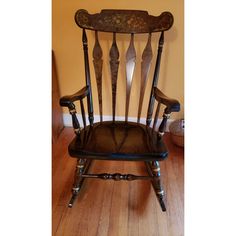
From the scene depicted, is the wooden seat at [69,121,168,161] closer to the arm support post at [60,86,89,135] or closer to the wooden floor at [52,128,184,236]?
the arm support post at [60,86,89,135]

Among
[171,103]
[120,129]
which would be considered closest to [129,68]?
[120,129]

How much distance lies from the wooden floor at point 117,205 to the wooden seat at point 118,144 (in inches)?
14.5

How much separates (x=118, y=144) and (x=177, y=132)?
2.77ft

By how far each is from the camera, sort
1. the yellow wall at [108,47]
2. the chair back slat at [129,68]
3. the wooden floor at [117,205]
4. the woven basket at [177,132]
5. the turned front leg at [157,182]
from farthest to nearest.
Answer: the woven basket at [177,132] < the yellow wall at [108,47] < the chair back slat at [129,68] < the turned front leg at [157,182] < the wooden floor at [117,205]

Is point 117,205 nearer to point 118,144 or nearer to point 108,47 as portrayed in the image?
point 118,144

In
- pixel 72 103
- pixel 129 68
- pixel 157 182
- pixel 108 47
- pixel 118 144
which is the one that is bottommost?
pixel 157 182

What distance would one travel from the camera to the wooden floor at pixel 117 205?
4.29 ft

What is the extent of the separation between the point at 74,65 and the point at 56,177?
907mm

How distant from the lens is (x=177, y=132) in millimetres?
2020

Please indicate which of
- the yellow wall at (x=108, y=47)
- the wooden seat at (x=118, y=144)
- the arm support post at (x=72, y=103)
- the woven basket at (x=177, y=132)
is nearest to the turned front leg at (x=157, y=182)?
the wooden seat at (x=118, y=144)

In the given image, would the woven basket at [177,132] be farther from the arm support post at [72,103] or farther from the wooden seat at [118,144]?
the arm support post at [72,103]

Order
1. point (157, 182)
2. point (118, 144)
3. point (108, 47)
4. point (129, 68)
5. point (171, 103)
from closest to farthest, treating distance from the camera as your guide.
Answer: point (171, 103)
point (118, 144)
point (157, 182)
point (129, 68)
point (108, 47)

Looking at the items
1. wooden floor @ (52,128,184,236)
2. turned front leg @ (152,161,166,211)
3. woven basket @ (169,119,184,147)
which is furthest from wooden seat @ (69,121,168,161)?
woven basket @ (169,119,184,147)
